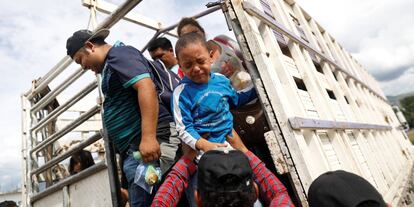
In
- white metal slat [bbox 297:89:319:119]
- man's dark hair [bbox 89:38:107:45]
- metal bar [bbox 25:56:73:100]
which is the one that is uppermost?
metal bar [bbox 25:56:73:100]

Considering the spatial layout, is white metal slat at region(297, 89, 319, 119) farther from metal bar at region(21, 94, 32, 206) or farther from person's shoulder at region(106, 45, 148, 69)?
metal bar at region(21, 94, 32, 206)

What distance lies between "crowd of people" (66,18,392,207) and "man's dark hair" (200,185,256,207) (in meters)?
0.01

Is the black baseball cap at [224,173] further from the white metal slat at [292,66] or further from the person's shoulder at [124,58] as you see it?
the white metal slat at [292,66]

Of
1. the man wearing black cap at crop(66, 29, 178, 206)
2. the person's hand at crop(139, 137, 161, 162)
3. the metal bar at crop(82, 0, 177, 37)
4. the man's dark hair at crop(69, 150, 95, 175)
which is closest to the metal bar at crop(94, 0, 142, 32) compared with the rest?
the metal bar at crop(82, 0, 177, 37)

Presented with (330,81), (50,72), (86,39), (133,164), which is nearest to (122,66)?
(86,39)

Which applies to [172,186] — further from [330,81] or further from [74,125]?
[330,81]

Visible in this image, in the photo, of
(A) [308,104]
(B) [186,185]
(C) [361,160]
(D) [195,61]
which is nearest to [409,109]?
(C) [361,160]

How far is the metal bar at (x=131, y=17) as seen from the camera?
2704mm

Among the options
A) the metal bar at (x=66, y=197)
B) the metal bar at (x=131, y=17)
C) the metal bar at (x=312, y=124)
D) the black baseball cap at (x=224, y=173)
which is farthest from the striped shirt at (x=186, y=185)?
the metal bar at (x=131, y=17)

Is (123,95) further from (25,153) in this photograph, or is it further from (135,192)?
(25,153)

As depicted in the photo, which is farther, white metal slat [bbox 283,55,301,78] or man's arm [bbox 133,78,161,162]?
white metal slat [bbox 283,55,301,78]

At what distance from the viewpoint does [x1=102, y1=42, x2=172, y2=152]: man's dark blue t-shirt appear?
5.25ft

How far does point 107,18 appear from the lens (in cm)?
236

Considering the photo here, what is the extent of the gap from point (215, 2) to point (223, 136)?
3.02 ft
